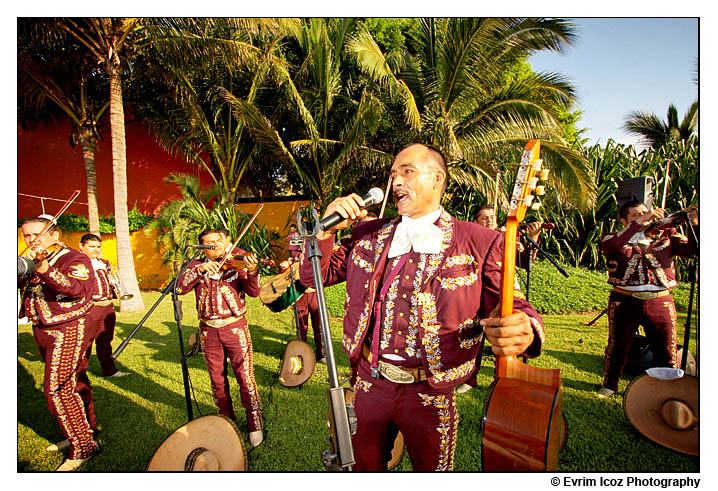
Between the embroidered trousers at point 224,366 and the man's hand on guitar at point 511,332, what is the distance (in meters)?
3.00

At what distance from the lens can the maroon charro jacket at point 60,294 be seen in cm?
355

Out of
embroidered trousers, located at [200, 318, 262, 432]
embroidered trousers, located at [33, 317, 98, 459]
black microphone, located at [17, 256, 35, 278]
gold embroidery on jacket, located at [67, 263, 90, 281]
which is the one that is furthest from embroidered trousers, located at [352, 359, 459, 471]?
gold embroidery on jacket, located at [67, 263, 90, 281]

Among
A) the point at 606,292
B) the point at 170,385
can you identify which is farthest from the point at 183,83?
the point at 606,292

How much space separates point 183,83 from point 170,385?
9.45 meters

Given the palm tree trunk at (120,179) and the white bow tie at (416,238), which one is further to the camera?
the palm tree trunk at (120,179)

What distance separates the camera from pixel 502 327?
169cm

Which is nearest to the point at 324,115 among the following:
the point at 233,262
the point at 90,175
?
the point at 90,175

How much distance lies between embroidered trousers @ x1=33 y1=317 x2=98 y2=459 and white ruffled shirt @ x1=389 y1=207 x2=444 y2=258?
3.56m

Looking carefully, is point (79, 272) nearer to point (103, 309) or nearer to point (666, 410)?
point (103, 309)

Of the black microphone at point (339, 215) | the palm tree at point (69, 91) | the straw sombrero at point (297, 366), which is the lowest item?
the straw sombrero at point (297, 366)

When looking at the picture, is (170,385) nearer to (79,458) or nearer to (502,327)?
(79,458)

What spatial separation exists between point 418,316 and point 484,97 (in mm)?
9516

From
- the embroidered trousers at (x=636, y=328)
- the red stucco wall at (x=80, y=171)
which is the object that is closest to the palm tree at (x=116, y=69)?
the red stucco wall at (x=80, y=171)

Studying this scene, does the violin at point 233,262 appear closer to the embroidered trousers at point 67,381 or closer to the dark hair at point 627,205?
the embroidered trousers at point 67,381
